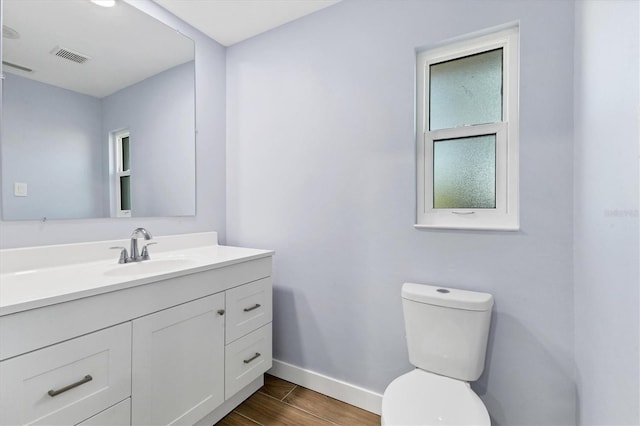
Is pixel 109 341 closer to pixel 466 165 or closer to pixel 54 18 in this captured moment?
pixel 54 18

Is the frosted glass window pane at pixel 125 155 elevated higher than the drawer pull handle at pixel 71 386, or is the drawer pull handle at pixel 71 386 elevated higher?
the frosted glass window pane at pixel 125 155

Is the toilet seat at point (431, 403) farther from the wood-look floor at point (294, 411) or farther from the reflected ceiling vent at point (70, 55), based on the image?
the reflected ceiling vent at point (70, 55)

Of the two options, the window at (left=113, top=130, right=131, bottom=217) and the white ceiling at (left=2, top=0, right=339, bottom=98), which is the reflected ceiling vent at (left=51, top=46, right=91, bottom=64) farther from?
the window at (left=113, top=130, right=131, bottom=217)

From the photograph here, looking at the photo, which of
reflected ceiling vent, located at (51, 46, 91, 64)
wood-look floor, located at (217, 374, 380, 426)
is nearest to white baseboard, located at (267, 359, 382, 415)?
wood-look floor, located at (217, 374, 380, 426)

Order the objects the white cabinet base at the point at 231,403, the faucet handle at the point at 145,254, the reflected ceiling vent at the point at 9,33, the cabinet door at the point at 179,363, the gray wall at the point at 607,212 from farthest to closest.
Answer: the faucet handle at the point at 145,254
the white cabinet base at the point at 231,403
the reflected ceiling vent at the point at 9,33
the cabinet door at the point at 179,363
the gray wall at the point at 607,212

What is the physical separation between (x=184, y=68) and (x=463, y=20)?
169 cm

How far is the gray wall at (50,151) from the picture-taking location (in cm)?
127

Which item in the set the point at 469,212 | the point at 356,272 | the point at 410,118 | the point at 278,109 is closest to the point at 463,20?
the point at 410,118

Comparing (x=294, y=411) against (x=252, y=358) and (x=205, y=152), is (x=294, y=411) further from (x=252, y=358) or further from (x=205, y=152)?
(x=205, y=152)

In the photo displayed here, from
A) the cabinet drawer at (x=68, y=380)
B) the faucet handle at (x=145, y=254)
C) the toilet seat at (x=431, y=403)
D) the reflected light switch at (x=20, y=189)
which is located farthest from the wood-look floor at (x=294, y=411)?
the reflected light switch at (x=20, y=189)

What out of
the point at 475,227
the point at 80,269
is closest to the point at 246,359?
the point at 80,269

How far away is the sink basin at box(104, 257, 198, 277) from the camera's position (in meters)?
1.39

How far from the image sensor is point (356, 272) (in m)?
1.68

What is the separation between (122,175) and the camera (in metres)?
1.64
